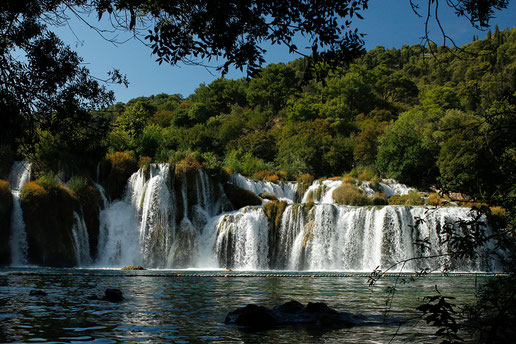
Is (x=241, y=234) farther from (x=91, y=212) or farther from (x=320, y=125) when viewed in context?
(x=320, y=125)

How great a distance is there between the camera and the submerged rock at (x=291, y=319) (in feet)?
23.3

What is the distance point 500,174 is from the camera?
4199 millimetres

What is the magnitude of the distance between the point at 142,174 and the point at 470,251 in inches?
1013

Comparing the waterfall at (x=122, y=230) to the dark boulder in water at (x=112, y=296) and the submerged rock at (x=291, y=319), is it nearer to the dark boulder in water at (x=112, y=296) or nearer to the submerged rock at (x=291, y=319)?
the dark boulder in water at (x=112, y=296)

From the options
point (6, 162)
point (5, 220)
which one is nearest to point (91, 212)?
point (5, 220)

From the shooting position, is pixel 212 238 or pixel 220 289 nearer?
pixel 220 289

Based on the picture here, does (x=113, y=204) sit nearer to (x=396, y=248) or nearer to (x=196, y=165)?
A: (x=196, y=165)

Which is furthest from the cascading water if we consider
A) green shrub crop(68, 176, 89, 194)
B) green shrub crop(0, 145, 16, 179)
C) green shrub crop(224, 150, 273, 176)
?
green shrub crop(224, 150, 273, 176)

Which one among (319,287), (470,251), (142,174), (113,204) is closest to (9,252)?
(113,204)

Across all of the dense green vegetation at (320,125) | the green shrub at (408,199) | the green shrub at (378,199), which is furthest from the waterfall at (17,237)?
the green shrub at (408,199)

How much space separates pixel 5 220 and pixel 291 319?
19.1 meters

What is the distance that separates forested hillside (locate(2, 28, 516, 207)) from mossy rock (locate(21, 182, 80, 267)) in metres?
2.09

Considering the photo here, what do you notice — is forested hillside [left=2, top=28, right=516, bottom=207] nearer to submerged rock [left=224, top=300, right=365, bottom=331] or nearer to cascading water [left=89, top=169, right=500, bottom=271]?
cascading water [left=89, top=169, right=500, bottom=271]

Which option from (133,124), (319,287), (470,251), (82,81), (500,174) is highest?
(82,81)
